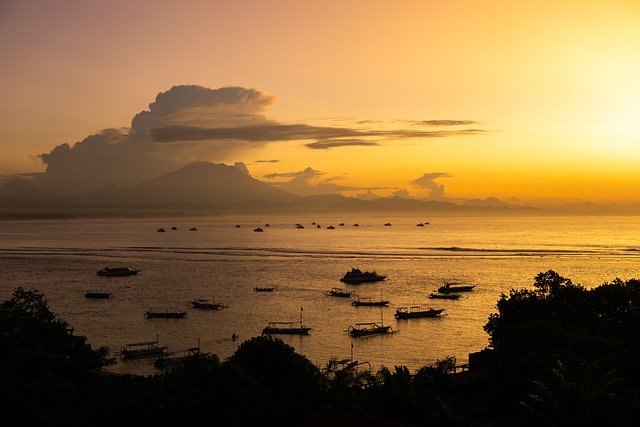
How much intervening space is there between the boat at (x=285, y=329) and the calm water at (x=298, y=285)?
94 centimetres

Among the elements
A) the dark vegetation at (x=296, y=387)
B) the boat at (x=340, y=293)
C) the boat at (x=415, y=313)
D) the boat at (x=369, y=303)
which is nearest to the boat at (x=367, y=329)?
the boat at (x=415, y=313)

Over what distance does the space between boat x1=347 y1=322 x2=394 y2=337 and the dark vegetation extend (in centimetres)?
2054

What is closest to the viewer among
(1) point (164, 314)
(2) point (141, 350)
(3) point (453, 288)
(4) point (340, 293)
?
(2) point (141, 350)

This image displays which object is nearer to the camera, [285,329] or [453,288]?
[285,329]

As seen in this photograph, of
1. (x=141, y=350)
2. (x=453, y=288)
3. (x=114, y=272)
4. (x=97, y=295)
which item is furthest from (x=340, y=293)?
(x=114, y=272)

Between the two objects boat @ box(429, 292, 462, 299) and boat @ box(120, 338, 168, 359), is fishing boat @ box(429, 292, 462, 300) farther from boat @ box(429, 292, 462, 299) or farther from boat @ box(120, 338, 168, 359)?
boat @ box(120, 338, 168, 359)

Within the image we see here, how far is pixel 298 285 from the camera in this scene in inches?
3014

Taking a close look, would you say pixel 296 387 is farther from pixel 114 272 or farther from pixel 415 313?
pixel 114 272

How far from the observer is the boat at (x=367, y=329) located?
48719mm

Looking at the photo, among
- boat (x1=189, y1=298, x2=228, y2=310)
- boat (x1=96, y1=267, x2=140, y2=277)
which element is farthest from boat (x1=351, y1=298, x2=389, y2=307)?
boat (x1=96, y1=267, x2=140, y2=277)

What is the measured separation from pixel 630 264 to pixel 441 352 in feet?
220

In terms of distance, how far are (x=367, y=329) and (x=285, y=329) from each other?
6746mm

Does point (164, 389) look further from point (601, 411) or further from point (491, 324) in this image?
point (491, 324)

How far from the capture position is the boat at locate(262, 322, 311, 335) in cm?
4825
